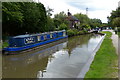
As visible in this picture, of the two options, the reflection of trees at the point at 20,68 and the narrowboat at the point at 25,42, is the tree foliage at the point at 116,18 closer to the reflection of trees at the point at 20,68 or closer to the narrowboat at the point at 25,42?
the narrowboat at the point at 25,42

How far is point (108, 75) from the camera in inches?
283

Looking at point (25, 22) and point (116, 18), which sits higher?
point (116, 18)

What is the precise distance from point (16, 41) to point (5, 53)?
1491 millimetres

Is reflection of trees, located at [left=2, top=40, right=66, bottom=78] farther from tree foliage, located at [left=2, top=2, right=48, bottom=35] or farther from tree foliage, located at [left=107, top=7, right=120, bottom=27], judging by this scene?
tree foliage, located at [left=107, top=7, right=120, bottom=27]

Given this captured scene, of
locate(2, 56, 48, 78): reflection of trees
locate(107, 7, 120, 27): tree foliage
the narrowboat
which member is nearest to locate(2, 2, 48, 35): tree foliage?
the narrowboat

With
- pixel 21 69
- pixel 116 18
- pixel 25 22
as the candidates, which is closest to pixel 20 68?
pixel 21 69

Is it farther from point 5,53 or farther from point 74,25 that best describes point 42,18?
point 74,25

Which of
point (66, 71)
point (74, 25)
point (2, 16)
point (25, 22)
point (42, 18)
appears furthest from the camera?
point (74, 25)

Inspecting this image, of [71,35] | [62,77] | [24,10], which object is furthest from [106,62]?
[71,35]

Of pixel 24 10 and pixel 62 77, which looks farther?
pixel 24 10

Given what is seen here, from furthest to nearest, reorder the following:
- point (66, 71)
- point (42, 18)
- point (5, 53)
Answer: point (42, 18)
point (5, 53)
point (66, 71)

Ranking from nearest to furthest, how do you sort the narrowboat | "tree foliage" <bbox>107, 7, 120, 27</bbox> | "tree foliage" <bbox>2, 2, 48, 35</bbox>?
the narrowboat
"tree foliage" <bbox>2, 2, 48, 35</bbox>
"tree foliage" <bbox>107, 7, 120, 27</bbox>

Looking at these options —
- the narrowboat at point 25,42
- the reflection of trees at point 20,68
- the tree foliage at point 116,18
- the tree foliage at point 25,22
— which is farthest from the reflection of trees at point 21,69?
the tree foliage at point 116,18

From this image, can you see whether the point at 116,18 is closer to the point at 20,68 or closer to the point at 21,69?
the point at 20,68
